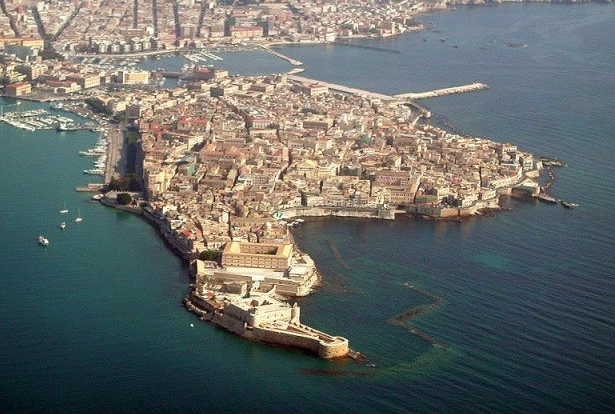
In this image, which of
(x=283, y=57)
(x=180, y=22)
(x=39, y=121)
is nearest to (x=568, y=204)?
(x=39, y=121)

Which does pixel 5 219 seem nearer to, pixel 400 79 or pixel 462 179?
pixel 462 179

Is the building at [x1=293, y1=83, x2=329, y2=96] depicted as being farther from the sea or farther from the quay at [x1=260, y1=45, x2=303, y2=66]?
the sea

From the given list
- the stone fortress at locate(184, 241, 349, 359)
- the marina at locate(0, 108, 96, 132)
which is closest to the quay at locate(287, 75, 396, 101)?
the marina at locate(0, 108, 96, 132)

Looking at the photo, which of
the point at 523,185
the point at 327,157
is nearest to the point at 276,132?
the point at 327,157

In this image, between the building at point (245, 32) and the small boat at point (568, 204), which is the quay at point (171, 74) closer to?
the building at point (245, 32)

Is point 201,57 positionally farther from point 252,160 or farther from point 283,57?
point 252,160

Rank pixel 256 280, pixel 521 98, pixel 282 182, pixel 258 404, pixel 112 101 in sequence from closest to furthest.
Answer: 1. pixel 258 404
2. pixel 256 280
3. pixel 282 182
4. pixel 112 101
5. pixel 521 98
